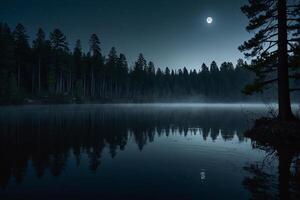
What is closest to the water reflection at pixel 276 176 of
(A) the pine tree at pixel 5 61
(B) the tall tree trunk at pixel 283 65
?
(B) the tall tree trunk at pixel 283 65

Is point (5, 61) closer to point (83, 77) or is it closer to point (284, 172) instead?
point (83, 77)

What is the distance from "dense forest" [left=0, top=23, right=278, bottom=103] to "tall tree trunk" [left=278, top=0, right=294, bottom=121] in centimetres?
247

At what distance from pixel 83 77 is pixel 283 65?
Result: 80354 mm

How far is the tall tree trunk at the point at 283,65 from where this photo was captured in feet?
49.4

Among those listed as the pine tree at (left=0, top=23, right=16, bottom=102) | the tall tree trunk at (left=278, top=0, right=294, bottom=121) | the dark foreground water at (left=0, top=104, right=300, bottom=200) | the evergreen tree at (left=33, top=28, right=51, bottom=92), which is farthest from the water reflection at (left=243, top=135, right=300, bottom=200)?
the evergreen tree at (left=33, top=28, right=51, bottom=92)

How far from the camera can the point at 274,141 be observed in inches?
536

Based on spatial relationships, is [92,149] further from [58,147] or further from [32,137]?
[32,137]

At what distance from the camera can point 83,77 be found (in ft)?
284

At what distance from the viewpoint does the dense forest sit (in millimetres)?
57312

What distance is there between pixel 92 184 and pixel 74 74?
263 ft

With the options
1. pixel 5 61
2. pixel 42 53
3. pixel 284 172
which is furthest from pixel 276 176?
pixel 42 53

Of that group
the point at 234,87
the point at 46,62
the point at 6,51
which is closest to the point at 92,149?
the point at 6,51

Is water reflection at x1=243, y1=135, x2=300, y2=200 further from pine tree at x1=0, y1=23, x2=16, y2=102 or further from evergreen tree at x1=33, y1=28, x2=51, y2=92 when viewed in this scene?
evergreen tree at x1=33, y1=28, x2=51, y2=92

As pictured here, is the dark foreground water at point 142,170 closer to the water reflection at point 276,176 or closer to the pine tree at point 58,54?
the water reflection at point 276,176
